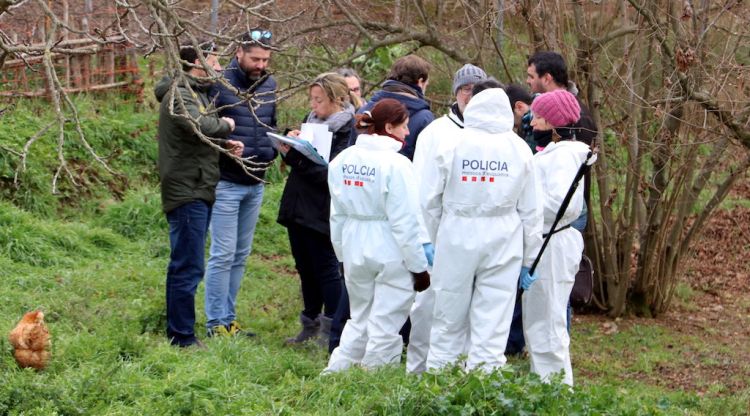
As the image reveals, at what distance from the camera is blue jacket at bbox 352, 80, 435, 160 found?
6.78m

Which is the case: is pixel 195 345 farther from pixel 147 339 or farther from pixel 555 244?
pixel 555 244

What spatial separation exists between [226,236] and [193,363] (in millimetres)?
1530

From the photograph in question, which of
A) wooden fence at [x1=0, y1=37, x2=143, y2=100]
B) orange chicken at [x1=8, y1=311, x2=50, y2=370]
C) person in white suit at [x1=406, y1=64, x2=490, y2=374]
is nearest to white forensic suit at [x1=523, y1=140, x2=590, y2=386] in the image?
person in white suit at [x1=406, y1=64, x2=490, y2=374]

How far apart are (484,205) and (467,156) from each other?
278 millimetres

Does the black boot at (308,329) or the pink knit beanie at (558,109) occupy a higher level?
the pink knit beanie at (558,109)

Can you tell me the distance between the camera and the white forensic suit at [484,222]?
5.64 metres

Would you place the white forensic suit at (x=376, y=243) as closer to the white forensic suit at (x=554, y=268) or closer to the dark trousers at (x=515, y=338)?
the white forensic suit at (x=554, y=268)

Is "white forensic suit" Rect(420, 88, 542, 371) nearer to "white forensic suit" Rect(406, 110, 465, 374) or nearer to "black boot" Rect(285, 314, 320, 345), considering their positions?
"white forensic suit" Rect(406, 110, 465, 374)

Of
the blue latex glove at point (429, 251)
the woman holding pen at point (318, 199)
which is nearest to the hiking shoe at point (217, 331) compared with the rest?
the woman holding pen at point (318, 199)

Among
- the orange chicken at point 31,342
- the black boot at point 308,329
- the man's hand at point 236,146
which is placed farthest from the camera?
the black boot at point 308,329

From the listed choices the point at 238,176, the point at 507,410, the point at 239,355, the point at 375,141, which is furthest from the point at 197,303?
the point at 507,410

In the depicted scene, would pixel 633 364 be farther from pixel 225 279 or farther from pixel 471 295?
pixel 225 279

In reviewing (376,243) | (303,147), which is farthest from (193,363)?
(303,147)

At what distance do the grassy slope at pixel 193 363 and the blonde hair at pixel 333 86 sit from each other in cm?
166
